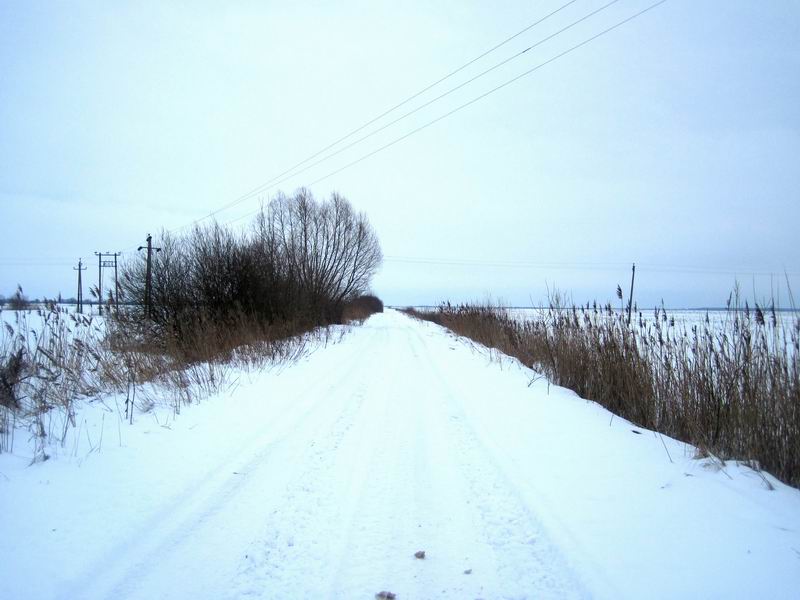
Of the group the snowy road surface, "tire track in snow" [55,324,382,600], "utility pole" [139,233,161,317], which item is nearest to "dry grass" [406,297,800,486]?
the snowy road surface

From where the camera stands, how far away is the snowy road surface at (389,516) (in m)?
2.07

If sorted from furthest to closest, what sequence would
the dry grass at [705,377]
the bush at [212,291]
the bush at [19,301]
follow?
the bush at [212,291]
the bush at [19,301]
the dry grass at [705,377]

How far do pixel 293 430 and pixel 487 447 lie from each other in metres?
2.27

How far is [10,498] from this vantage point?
2760mm

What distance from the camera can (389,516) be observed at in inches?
107

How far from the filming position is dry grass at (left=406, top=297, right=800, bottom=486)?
3426mm

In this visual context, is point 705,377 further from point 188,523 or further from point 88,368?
point 88,368

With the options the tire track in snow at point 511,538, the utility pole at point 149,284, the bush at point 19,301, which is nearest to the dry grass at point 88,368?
the bush at point 19,301

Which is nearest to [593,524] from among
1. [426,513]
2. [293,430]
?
[426,513]

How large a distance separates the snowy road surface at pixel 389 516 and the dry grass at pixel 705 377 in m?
0.41

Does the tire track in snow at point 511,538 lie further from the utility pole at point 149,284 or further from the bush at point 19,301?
the utility pole at point 149,284

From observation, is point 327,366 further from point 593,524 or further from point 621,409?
point 593,524

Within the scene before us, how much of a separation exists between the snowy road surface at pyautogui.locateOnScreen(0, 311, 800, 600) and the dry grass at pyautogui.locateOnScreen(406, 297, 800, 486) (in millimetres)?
412

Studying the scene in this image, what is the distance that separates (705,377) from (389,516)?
3870mm
